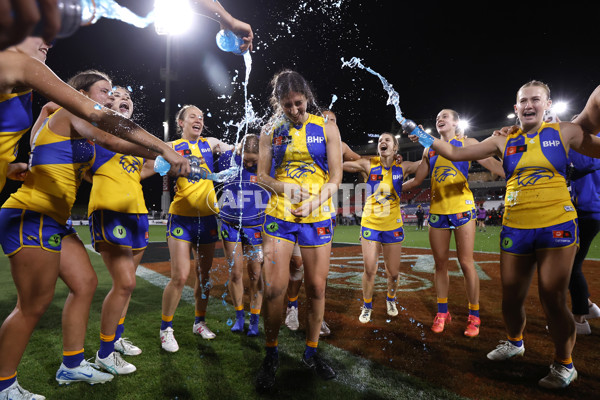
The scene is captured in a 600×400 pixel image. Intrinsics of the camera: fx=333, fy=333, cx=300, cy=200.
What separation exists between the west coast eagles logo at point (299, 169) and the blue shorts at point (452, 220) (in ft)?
6.97

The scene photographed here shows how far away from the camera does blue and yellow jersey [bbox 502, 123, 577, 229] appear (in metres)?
2.80

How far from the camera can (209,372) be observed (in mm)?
2979

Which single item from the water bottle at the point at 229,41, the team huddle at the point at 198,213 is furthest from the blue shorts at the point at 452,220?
the water bottle at the point at 229,41

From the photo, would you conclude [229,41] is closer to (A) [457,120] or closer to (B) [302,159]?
(B) [302,159]

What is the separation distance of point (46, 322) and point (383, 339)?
171 inches

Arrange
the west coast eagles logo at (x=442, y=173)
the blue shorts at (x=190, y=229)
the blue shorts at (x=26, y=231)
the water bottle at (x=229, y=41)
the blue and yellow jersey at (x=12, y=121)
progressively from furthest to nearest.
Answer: the west coast eagles logo at (x=442, y=173)
the blue shorts at (x=190, y=229)
the water bottle at (x=229, y=41)
the blue shorts at (x=26, y=231)
the blue and yellow jersey at (x=12, y=121)

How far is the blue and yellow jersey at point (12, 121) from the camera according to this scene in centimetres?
182

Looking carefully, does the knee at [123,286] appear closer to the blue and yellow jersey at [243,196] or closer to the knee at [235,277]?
the knee at [235,277]

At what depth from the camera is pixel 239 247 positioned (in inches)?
176

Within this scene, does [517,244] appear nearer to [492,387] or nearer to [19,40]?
[492,387]

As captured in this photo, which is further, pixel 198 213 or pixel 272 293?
pixel 198 213

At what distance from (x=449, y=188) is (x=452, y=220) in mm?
433

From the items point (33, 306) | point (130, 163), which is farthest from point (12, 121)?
point (130, 163)

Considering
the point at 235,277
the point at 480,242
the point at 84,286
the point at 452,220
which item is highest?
the point at 452,220
